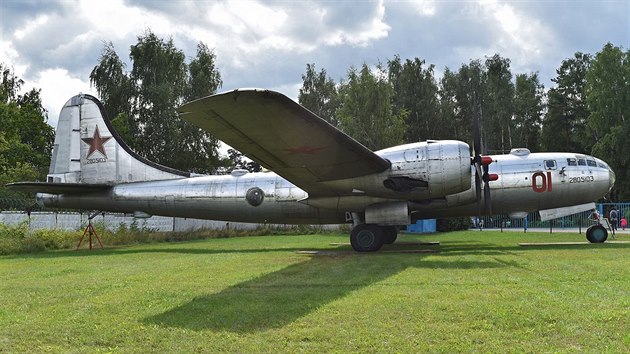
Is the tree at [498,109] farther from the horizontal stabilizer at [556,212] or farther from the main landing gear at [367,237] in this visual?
the main landing gear at [367,237]

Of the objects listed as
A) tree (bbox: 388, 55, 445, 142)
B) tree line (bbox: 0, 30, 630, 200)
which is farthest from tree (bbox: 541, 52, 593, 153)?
tree (bbox: 388, 55, 445, 142)

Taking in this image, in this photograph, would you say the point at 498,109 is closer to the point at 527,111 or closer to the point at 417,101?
the point at 527,111

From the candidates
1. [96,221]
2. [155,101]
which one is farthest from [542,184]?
[155,101]

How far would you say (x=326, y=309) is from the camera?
21.8 feet

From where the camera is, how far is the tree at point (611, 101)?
5078cm

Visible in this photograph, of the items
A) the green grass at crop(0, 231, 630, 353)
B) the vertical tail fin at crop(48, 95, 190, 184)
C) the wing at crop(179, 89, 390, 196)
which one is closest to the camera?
the green grass at crop(0, 231, 630, 353)

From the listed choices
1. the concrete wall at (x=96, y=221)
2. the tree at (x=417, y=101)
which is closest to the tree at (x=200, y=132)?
the concrete wall at (x=96, y=221)

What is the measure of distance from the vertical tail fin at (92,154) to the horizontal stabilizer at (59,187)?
46 centimetres

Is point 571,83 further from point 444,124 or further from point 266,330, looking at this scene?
point 266,330

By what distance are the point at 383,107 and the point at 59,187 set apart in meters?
32.2

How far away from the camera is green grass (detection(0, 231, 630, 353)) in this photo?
205 inches

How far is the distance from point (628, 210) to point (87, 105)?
36.4 meters

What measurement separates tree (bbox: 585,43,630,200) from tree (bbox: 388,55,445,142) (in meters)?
15.8

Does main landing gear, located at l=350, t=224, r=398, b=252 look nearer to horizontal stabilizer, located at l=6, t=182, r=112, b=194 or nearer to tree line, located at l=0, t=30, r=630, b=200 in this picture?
horizontal stabilizer, located at l=6, t=182, r=112, b=194
